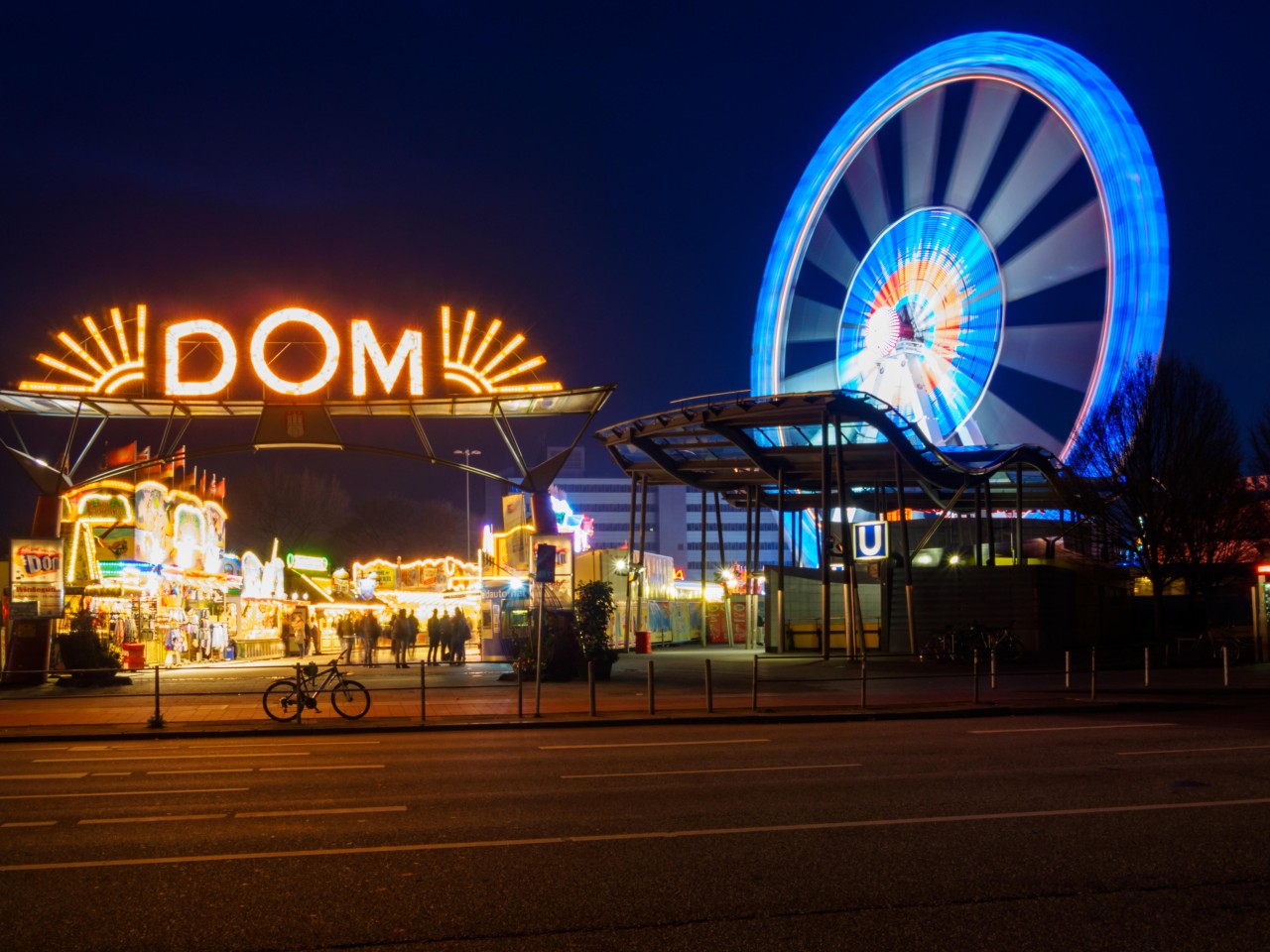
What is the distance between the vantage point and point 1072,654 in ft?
118

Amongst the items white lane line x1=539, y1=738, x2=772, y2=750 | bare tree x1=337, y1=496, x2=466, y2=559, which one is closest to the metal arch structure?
white lane line x1=539, y1=738, x2=772, y2=750

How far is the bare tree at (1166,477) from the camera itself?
37000 mm

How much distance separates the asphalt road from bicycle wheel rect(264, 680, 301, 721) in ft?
16.6

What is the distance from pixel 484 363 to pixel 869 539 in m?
14.0

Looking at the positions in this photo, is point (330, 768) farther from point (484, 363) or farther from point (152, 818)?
point (484, 363)

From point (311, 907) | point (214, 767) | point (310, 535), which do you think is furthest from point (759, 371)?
point (310, 535)

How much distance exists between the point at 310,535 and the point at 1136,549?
76649 millimetres

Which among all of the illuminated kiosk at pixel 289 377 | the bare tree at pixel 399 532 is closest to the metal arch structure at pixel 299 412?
the illuminated kiosk at pixel 289 377

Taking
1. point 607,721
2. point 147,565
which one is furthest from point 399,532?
point 607,721

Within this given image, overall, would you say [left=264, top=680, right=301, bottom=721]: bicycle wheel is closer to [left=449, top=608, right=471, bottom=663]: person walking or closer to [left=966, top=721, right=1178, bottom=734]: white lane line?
[left=966, top=721, right=1178, bottom=734]: white lane line

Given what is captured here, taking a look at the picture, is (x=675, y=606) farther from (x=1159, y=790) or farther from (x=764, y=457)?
(x=1159, y=790)

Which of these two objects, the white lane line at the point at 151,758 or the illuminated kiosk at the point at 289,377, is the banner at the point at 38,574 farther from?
the white lane line at the point at 151,758

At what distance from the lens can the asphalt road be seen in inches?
253

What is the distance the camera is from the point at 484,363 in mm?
30672
